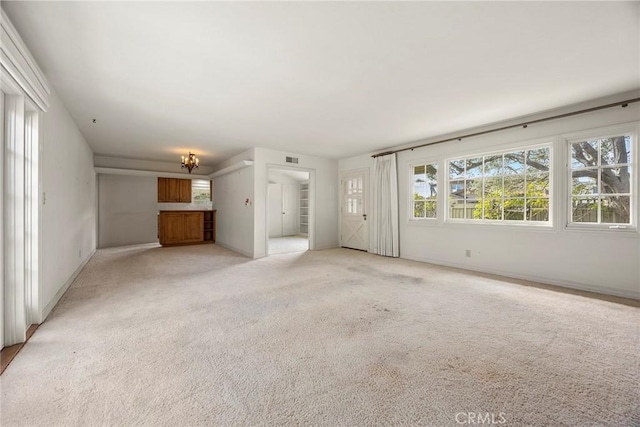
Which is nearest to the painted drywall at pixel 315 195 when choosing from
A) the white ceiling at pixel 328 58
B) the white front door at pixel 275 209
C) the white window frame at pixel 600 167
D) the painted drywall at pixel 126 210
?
the white ceiling at pixel 328 58

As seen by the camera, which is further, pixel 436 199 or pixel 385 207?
pixel 385 207

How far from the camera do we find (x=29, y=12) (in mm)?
1817

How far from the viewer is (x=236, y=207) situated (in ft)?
22.2

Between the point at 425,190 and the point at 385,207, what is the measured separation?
0.95 m

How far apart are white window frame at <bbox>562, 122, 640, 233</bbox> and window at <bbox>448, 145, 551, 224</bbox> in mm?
228

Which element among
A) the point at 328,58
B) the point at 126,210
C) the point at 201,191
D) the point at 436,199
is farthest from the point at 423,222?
the point at 126,210

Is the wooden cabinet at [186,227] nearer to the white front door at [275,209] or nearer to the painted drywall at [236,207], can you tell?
the painted drywall at [236,207]

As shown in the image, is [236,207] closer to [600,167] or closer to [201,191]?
[201,191]

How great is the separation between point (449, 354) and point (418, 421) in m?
0.78

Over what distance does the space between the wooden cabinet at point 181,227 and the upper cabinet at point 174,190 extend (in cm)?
88

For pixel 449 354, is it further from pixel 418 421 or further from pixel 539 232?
pixel 539 232

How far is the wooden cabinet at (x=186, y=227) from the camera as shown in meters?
7.38

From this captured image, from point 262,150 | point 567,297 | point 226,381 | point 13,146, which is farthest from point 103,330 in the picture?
point 567,297

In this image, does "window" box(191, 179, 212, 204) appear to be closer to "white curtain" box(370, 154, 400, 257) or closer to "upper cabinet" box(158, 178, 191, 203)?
"upper cabinet" box(158, 178, 191, 203)
